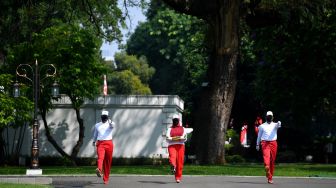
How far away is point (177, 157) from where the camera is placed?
21.9 meters

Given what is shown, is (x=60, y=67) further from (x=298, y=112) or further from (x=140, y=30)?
(x=140, y=30)

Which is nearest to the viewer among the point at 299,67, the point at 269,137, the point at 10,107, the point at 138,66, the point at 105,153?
the point at 105,153

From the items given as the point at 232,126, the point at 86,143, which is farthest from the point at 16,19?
the point at 232,126

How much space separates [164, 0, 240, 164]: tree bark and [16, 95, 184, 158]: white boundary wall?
18.8 meters

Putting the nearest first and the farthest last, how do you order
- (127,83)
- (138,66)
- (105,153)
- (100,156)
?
(100,156) < (105,153) < (127,83) < (138,66)

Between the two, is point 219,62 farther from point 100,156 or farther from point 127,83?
point 127,83

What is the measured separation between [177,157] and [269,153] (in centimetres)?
241

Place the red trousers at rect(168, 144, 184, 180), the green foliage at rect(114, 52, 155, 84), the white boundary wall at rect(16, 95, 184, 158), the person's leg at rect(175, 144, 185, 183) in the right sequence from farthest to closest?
the green foliage at rect(114, 52, 155, 84) → the white boundary wall at rect(16, 95, 184, 158) → the red trousers at rect(168, 144, 184, 180) → the person's leg at rect(175, 144, 185, 183)

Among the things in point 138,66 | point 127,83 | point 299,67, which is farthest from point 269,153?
point 138,66

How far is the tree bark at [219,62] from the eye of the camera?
3131 cm

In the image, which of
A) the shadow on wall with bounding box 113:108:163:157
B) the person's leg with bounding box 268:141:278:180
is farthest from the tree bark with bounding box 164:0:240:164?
the shadow on wall with bounding box 113:108:163:157

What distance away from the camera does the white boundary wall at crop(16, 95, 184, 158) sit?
50656 millimetres

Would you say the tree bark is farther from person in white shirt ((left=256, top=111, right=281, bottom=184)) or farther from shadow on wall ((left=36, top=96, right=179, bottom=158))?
shadow on wall ((left=36, top=96, right=179, bottom=158))

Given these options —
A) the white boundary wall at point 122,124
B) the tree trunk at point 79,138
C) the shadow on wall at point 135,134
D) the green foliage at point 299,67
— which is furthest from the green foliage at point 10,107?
the green foliage at point 299,67
